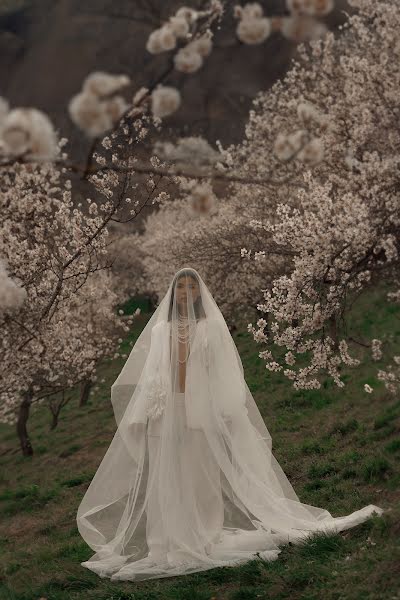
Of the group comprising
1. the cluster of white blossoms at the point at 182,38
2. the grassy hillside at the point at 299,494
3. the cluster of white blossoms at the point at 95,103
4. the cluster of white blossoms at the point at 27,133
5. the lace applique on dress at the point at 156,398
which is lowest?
the grassy hillside at the point at 299,494

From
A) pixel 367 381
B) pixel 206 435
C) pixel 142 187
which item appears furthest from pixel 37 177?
pixel 367 381

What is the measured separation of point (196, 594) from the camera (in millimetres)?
4938

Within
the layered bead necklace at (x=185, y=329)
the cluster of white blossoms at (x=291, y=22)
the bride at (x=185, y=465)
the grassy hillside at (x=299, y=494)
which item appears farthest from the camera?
the layered bead necklace at (x=185, y=329)

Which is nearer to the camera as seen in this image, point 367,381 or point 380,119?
point 380,119

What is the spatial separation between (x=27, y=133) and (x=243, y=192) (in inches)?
600

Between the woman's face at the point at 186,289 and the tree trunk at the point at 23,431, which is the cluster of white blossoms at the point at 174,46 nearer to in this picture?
the woman's face at the point at 186,289

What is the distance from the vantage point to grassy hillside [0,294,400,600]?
469 centimetres

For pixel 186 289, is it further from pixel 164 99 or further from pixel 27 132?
pixel 27 132

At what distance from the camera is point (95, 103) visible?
2.30 metres

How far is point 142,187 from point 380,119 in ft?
12.1

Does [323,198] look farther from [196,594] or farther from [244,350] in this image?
[244,350]

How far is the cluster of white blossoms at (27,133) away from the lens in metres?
2.23

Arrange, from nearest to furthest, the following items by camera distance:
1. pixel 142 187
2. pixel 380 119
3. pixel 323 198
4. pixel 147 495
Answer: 1. pixel 147 495
2. pixel 323 198
3. pixel 142 187
4. pixel 380 119

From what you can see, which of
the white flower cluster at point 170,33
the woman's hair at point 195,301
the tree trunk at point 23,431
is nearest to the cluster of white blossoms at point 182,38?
the white flower cluster at point 170,33
